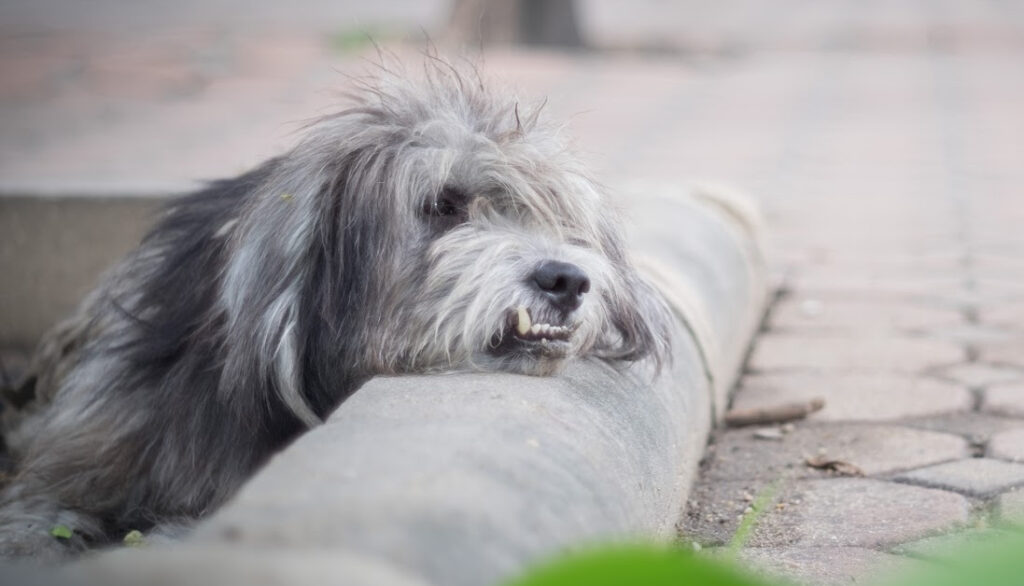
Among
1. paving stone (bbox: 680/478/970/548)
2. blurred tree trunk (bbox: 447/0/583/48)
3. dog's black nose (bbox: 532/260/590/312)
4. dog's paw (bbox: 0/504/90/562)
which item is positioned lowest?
dog's paw (bbox: 0/504/90/562)

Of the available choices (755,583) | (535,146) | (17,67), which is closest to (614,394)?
(535,146)

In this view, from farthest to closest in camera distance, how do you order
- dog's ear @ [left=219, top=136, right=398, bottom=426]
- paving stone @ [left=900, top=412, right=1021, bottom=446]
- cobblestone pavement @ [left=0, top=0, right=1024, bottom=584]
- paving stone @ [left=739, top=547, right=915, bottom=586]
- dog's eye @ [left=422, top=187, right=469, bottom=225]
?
paving stone @ [left=900, top=412, right=1021, bottom=446]
cobblestone pavement @ [left=0, top=0, right=1024, bottom=584]
dog's eye @ [left=422, top=187, right=469, bottom=225]
dog's ear @ [left=219, top=136, right=398, bottom=426]
paving stone @ [left=739, top=547, right=915, bottom=586]

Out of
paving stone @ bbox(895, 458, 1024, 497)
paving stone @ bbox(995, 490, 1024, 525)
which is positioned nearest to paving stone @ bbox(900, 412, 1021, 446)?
paving stone @ bbox(895, 458, 1024, 497)

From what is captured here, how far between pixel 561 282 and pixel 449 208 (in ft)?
1.27

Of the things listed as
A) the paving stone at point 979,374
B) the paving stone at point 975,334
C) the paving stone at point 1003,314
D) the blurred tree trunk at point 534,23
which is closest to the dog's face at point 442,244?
the paving stone at point 979,374

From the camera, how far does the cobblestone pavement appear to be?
11.8ft

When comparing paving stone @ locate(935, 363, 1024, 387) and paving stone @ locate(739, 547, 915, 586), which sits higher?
paving stone @ locate(935, 363, 1024, 387)

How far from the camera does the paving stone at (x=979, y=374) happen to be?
177 inches

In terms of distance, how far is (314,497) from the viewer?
1922 millimetres

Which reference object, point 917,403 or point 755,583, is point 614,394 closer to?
point 917,403

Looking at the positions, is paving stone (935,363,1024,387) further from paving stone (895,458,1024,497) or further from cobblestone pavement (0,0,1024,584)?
paving stone (895,458,1024,497)

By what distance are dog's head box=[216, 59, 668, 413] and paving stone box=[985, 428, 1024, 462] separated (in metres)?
1.05

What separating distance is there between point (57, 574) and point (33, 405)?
353 centimetres

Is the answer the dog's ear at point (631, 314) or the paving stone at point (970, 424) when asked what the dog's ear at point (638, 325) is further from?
the paving stone at point (970, 424)
